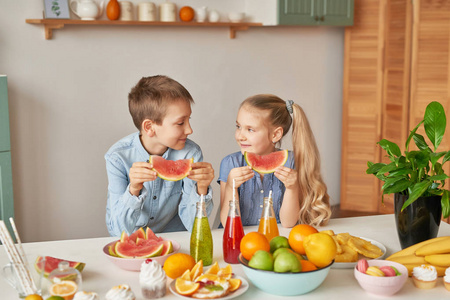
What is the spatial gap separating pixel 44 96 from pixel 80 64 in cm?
39

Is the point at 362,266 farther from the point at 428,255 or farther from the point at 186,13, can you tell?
the point at 186,13

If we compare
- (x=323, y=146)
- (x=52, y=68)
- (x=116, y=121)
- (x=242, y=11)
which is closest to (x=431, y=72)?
(x=323, y=146)

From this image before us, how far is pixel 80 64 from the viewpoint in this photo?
14.7ft

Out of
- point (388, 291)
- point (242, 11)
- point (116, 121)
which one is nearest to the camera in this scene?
point (388, 291)

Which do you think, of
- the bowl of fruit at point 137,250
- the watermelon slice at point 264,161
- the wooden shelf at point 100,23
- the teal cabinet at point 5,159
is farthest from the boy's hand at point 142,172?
the wooden shelf at point 100,23

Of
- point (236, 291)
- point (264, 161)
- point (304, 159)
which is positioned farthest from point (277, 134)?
point (236, 291)

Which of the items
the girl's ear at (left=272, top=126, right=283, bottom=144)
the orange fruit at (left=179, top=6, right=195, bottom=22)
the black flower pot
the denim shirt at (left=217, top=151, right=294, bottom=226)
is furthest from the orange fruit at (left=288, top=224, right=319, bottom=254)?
the orange fruit at (left=179, top=6, right=195, bottom=22)

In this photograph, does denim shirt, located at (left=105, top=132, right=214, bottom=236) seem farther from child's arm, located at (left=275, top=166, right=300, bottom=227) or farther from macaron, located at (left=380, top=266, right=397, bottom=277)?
macaron, located at (left=380, top=266, right=397, bottom=277)

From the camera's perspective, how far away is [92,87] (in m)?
4.56

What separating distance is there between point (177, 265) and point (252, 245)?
251 millimetres

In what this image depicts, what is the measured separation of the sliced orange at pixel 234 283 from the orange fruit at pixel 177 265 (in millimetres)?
172

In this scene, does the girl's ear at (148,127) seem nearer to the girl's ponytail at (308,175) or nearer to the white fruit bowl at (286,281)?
the girl's ponytail at (308,175)

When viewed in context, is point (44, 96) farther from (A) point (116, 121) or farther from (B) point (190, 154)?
(B) point (190, 154)

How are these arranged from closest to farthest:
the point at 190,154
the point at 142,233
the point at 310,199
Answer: the point at 142,233
the point at 310,199
the point at 190,154
